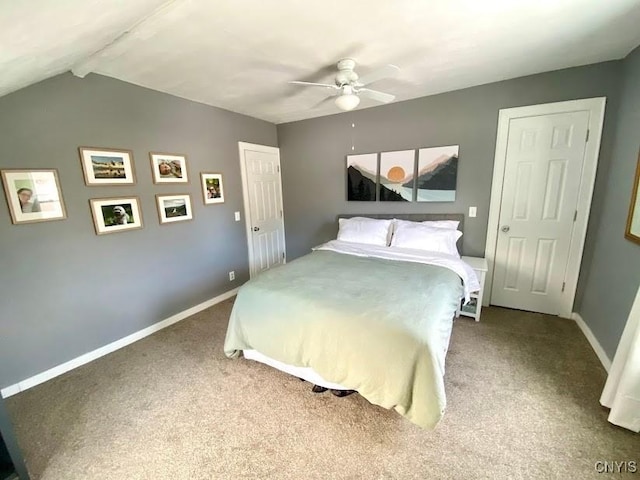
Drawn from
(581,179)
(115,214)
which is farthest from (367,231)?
(115,214)

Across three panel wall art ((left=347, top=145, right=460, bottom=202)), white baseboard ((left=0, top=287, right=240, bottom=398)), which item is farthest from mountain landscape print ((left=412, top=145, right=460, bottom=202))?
white baseboard ((left=0, top=287, right=240, bottom=398))

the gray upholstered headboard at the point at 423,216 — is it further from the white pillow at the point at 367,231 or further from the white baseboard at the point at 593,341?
the white baseboard at the point at 593,341

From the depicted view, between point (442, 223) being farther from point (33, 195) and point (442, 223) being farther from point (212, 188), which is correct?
point (33, 195)

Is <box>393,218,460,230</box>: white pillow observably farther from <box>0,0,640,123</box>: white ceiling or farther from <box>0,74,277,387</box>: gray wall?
<box>0,74,277,387</box>: gray wall

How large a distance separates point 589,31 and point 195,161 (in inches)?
139

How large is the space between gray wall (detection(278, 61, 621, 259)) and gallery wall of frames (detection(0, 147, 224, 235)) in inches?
51.3

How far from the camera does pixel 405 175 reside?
327 cm

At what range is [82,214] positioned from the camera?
7.14ft

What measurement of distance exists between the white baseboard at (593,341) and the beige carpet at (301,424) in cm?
6

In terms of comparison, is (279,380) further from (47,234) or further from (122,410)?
(47,234)

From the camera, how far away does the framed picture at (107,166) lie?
7.13 feet

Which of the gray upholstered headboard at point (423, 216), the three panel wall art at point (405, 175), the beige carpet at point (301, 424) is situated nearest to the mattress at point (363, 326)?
the beige carpet at point (301, 424)

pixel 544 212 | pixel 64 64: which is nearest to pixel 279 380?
pixel 64 64

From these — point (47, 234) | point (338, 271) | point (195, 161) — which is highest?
point (195, 161)
